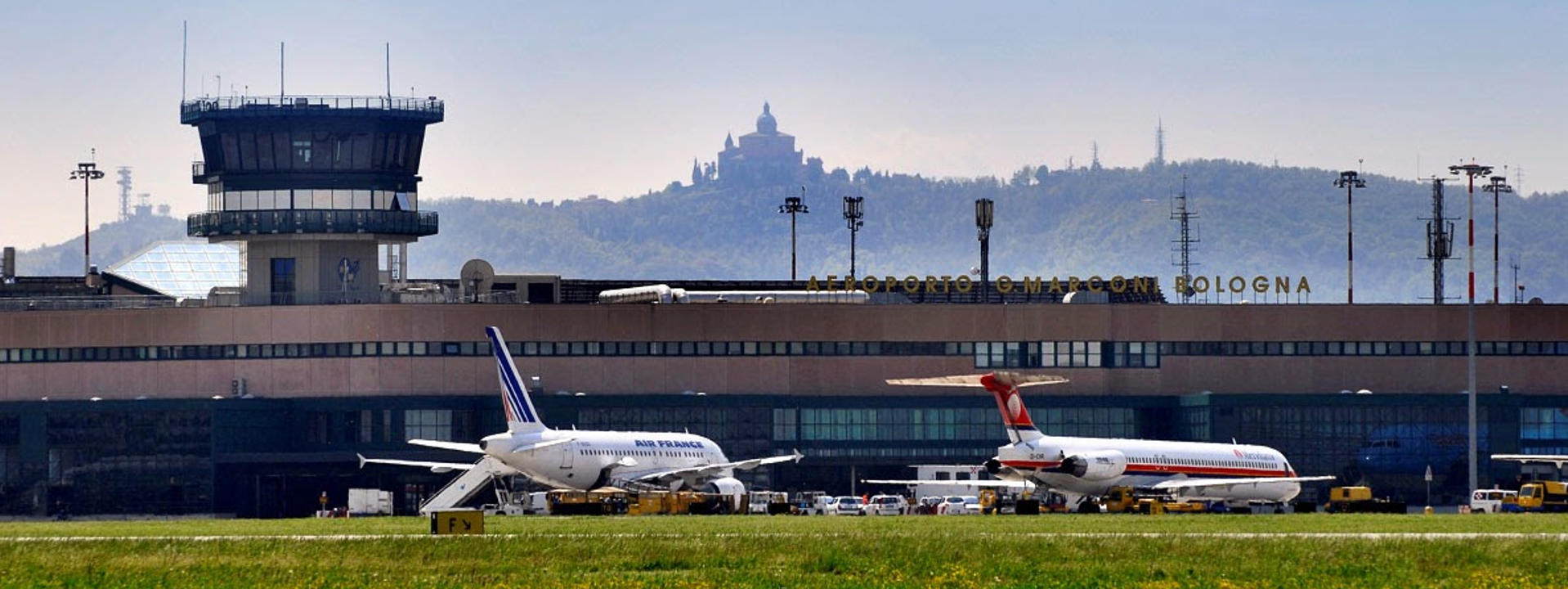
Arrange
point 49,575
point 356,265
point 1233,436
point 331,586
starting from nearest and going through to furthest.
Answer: point 331,586
point 49,575
point 1233,436
point 356,265

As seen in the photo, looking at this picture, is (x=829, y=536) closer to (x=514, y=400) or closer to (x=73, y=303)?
(x=514, y=400)

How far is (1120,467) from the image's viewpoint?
4363 inches

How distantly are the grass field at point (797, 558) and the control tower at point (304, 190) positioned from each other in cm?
8714

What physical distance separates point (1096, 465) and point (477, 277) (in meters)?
71.1

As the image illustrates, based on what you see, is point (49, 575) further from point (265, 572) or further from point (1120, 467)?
point (1120, 467)

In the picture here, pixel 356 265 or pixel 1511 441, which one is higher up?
pixel 356 265

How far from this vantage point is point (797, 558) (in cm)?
6275

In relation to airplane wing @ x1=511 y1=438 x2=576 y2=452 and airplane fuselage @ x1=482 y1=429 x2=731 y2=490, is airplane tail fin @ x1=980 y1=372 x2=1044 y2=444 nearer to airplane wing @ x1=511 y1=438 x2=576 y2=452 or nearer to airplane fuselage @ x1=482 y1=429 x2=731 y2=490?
airplane fuselage @ x1=482 y1=429 x2=731 y2=490

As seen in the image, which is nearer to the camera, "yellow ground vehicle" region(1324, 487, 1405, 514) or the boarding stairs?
"yellow ground vehicle" region(1324, 487, 1405, 514)

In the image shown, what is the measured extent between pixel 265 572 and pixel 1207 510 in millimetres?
61125

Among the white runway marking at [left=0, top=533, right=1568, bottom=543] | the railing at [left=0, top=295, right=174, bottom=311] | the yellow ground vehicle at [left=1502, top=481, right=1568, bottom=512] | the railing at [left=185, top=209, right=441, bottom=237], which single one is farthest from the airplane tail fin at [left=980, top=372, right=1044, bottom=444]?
the railing at [left=0, top=295, right=174, bottom=311]

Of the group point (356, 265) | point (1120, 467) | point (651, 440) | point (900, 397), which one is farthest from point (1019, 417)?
point (356, 265)

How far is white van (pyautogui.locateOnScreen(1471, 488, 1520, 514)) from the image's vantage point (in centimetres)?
12300

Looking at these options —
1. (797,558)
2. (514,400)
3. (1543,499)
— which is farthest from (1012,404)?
(797,558)
